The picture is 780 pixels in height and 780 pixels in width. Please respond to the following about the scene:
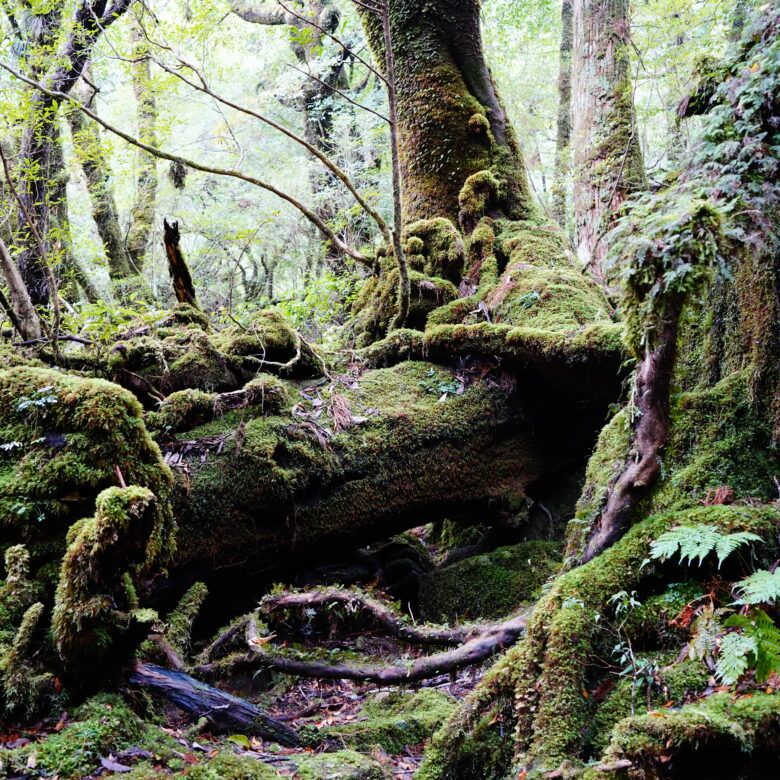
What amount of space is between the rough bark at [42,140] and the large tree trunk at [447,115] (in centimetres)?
371

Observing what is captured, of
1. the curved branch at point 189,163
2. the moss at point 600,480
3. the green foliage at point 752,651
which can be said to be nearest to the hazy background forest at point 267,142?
the curved branch at point 189,163

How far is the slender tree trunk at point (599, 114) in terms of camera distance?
320 inches

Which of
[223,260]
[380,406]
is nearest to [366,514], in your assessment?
[380,406]

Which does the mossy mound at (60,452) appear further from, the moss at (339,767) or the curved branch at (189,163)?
the curved branch at (189,163)

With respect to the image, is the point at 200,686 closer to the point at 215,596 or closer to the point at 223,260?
the point at 215,596

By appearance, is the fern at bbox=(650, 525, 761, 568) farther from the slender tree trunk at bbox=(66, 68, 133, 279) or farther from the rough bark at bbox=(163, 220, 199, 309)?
the slender tree trunk at bbox=(66, 68, 133, 279)

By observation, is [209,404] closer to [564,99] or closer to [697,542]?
[697,542]

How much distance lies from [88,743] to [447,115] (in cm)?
752

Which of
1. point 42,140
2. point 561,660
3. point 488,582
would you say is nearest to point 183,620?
point 561,660

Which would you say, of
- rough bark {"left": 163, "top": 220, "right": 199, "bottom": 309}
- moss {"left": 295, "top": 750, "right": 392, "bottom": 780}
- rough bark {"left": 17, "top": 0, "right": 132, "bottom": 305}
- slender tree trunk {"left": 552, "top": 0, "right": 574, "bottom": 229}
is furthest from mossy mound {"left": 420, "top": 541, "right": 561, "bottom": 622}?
slender tree trunk {"left": 552, "top": 0, "right": 574, "bottom": 229}

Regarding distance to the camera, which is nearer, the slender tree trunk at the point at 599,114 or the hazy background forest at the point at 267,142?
the slender tree trunk at the point at 599,114

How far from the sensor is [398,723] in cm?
388

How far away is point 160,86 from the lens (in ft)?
32.4

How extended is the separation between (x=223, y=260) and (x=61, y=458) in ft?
48.0
